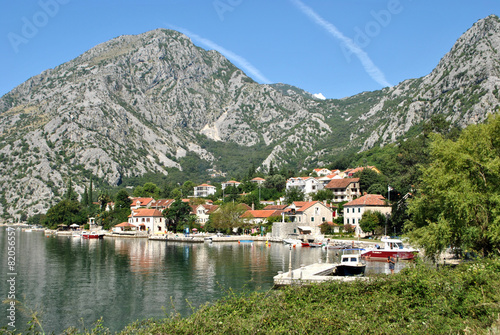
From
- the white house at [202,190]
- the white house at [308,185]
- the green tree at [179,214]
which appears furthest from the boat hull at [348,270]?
the white house at [202,190]

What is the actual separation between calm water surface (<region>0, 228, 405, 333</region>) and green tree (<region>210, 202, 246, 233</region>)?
31.9 m

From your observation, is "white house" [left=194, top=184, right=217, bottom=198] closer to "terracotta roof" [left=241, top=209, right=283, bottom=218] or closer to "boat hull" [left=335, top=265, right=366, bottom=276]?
"terracotta roof" [left=241, top=209, right=283, bottom=218]

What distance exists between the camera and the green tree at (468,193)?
2595 centimetres

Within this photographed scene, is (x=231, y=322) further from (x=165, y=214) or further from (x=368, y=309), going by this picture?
(x=165, y=214)

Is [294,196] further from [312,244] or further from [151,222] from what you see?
[151,222]

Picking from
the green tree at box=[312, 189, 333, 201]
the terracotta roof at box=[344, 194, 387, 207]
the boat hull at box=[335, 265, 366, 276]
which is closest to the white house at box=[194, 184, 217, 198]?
the green tree at box=[312, 189, 333, 201]

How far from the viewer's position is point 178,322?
1364 cm

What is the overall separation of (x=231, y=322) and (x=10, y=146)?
196 meters

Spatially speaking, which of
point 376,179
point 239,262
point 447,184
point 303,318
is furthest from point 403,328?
point 376,179

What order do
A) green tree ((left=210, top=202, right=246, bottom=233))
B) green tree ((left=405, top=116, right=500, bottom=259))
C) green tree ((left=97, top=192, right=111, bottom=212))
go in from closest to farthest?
1. green tree ((left=405, top=116, right=500, bottom=259))
2. green tree ((left=210, top=202, right=246, bottom=233))
3. green tree ((left=97, top=192, right=111, bottom=212))

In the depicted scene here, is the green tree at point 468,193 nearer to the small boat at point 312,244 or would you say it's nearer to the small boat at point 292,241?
the small boat at point 312,244

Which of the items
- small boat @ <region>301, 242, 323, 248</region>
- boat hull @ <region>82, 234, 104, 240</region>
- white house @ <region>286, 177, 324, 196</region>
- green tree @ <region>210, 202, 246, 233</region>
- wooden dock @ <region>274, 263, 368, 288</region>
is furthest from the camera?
white house @ <region>286, 177, 324, 196</region>

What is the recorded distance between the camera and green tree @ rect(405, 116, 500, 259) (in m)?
26.0

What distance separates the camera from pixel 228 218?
9012 centimetres
